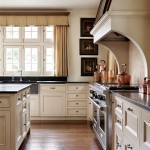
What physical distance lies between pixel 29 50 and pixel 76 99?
1.67m

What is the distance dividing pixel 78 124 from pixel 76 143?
4.96ft

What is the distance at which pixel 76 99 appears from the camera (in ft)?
19.6

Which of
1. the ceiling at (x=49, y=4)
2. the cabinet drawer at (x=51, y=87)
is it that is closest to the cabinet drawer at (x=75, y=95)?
the cabinet drawer at (x=51, y=87)

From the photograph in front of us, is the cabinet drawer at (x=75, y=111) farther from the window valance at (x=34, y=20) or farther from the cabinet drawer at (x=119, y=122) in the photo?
the cabinet drawer at (x=119, y=122)

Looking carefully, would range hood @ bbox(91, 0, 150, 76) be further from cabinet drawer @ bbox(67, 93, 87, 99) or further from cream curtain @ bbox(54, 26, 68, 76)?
cream curtain @ bbox(54, 26, 68, 76)

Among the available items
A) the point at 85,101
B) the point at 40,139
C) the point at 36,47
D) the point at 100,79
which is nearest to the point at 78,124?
the point at 85,101

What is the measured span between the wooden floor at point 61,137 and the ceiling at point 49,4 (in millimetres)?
2588

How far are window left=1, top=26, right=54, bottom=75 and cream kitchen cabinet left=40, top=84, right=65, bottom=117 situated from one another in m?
0.66

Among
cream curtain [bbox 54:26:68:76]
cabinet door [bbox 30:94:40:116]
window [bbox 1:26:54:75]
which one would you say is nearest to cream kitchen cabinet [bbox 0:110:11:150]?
cabinet door [bbox 30:94:40:116]

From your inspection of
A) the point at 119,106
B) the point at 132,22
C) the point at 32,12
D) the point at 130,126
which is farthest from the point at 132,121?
the point at 32,12

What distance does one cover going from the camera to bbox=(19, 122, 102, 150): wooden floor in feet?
13.1

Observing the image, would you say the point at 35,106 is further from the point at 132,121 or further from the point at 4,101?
the point at 132,121

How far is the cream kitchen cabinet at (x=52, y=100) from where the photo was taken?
5.93m

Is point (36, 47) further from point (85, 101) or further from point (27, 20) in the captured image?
point (85, 101)
